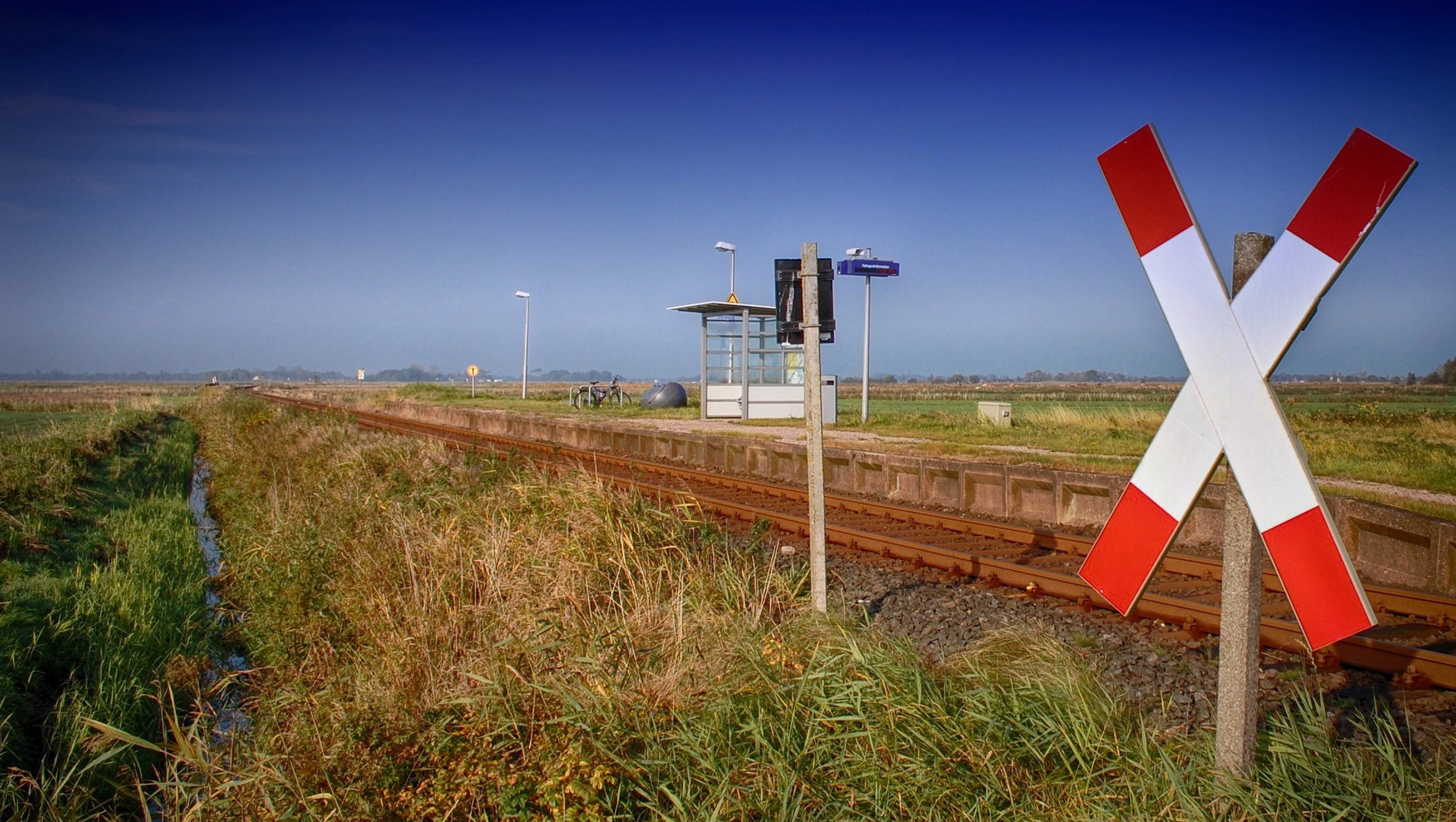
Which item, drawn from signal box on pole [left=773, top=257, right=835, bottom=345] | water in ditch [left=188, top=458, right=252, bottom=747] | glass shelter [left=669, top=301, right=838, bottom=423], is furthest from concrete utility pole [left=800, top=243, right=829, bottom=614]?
glass shelter [left=669, top=301, right=838, bottom=423]

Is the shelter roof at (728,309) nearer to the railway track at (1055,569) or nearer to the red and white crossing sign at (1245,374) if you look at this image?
the railway track at (1055,569)

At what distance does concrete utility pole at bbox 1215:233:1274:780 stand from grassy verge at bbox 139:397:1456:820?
27 centimetres

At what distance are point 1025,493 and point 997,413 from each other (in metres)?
12.7

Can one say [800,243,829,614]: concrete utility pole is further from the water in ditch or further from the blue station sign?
the blue station sign

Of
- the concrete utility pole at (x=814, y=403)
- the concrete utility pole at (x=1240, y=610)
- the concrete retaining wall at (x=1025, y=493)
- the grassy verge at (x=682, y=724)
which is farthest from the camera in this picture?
the concrete retaining wall at (x=1025, y=493)

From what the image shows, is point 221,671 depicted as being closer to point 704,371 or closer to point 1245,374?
point 1245,374

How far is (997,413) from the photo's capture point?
888 inches

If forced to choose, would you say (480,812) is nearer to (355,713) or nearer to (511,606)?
(355,713)

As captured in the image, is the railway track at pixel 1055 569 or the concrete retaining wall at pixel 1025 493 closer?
the railway track at pixel 1055 569

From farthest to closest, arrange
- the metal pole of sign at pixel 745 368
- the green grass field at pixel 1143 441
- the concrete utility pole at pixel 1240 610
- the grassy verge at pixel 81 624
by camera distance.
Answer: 1. the metal pole of sign at pixel 745 368
2. the green grass field at pixel 1143 441
3. the grassy verge at pixel 81 624
4. the concrete utility pole at pixel 1240 610

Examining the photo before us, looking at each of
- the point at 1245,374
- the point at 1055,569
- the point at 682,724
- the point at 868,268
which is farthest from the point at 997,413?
the point at 1245,374

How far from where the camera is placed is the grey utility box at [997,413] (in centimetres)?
2208

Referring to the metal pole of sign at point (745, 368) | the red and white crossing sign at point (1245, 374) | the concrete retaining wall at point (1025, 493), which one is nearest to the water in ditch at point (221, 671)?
the red and white crossing sign at point (1245, 374)

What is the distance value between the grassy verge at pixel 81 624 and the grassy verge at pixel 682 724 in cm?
82
